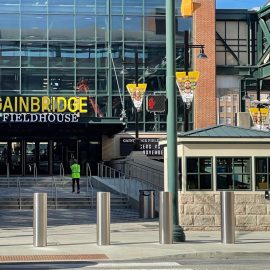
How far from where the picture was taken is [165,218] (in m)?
13.8

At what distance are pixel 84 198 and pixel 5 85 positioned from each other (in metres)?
20.3

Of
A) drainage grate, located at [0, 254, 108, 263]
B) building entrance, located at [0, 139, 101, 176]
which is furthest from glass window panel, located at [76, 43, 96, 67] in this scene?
drainage grate, located at [0, 254, 108, 263]

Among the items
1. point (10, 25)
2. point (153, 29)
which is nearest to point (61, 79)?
point (10, 25)

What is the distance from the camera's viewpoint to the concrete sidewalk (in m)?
12.2

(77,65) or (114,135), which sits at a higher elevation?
(77,65)

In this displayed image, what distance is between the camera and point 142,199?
69.5 feet

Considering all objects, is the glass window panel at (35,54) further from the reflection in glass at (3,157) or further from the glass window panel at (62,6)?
the reflection in glass at (3,157)

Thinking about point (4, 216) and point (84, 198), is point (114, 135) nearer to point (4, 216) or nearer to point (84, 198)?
point (84, 198)

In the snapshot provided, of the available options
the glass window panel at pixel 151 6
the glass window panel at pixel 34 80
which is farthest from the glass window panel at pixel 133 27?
the glass window panel at pixel 34 80

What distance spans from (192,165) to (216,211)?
147 centimetres

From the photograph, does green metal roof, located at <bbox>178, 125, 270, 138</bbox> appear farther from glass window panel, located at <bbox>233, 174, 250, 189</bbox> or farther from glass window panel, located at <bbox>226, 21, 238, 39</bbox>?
glass window panel, located at <bbox>226, 21, 238, 39</bbox>

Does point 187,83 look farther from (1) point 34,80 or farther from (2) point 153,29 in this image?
(1) point 34,80

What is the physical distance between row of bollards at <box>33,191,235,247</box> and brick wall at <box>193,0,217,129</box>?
3127cm

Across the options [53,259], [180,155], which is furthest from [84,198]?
[53,259]
